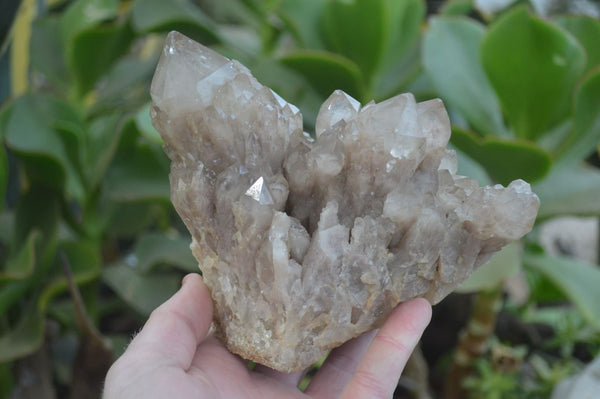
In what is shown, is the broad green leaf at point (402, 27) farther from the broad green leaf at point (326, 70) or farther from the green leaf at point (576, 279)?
the green leaf at point (576, 279)

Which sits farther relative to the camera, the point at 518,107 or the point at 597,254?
the point at 597,254

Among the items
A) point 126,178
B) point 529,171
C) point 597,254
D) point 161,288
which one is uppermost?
point 529,171

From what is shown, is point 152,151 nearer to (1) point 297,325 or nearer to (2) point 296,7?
(2) point 296,7

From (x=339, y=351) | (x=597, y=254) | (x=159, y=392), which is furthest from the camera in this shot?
Result: (x=597, y=254)

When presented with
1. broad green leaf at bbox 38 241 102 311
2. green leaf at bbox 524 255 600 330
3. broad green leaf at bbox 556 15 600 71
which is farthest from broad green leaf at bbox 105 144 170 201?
broad green leaf at bbox 556 15 600 71

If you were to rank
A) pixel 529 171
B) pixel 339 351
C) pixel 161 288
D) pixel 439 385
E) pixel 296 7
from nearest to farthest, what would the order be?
pixel 339 351, pixel 529 171, pixel 161 288, pixel 296 7, pixel 439 385

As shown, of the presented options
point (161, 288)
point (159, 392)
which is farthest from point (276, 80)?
point (159, 392)

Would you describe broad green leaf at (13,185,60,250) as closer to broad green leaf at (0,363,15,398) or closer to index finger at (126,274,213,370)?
broad green leaf at (0,363,15,398)
